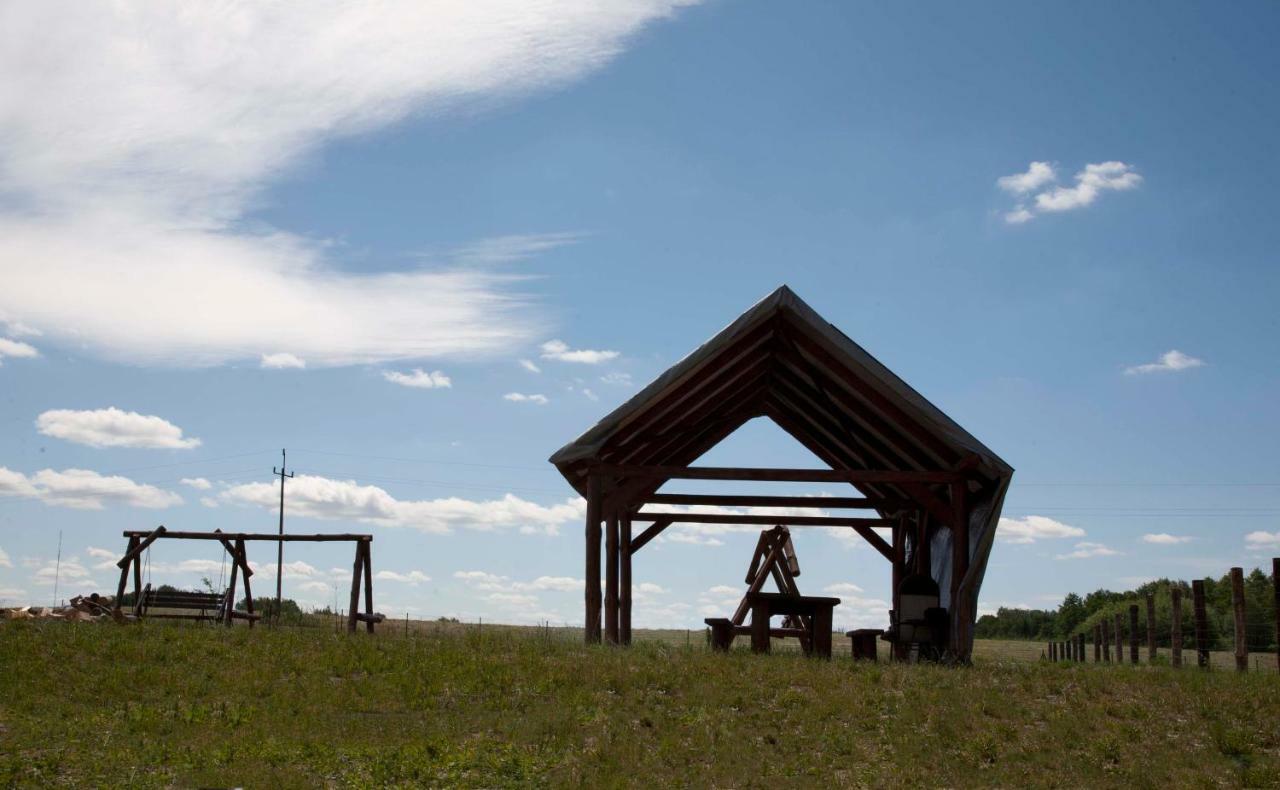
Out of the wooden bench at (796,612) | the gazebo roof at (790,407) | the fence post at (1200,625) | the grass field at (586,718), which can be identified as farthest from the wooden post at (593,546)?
the fence post at (1200,625)

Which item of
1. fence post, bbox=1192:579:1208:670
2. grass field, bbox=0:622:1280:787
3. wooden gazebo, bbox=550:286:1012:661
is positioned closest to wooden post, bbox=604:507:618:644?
wooden gazebo, bbox=550:286:1012:661

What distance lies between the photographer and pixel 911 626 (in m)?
18.0

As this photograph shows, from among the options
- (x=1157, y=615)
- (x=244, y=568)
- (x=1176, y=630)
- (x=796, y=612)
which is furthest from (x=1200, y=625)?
(x=1157, y=615)

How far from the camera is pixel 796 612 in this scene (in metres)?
17.6

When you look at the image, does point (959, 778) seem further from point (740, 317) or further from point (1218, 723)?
point (740, 317)

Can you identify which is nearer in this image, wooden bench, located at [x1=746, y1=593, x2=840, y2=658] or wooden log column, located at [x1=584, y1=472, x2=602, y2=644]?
wooden bench, located at [x1=746, y1=593, x2=840, y2=658]

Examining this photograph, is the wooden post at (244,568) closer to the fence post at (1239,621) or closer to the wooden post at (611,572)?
the wooden post at (611,572)

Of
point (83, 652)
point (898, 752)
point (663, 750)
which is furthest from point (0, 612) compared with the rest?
point (898, 752)

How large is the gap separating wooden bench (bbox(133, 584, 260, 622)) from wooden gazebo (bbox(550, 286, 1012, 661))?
5827 millimetres

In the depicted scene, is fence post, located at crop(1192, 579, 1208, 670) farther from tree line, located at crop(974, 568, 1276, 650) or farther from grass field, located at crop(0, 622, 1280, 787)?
tree line, located at crop(974, 568, 1276, 650)

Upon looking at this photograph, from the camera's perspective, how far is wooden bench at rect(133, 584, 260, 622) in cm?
1930

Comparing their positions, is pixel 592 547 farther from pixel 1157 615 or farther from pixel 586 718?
pixel 1157 615

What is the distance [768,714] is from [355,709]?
4.13 m

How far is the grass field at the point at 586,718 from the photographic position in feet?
33.6
